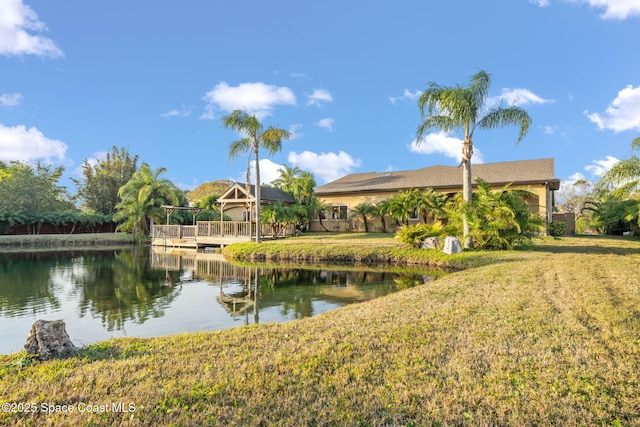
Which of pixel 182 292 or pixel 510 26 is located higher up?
pixel 510 26

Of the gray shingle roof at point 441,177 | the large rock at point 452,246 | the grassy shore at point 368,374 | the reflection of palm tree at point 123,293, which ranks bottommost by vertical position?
the reflection of palm tree at point 123,293

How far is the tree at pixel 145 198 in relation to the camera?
1184 inches

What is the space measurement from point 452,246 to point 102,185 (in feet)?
138

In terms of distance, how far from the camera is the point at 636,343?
4102 mm

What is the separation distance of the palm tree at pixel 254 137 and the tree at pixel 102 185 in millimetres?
28249

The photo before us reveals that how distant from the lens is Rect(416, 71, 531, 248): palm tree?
1397 centimetres

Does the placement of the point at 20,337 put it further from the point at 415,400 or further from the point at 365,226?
the point at 365,226

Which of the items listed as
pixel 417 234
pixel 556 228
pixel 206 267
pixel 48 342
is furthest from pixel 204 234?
pixel 556 228

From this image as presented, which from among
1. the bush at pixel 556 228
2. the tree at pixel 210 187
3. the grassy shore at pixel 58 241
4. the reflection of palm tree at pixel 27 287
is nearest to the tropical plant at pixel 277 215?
the reflection of palm tree at pixel 27 287

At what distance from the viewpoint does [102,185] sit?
41.8m

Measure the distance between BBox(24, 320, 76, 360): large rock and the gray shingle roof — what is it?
21.1 metres

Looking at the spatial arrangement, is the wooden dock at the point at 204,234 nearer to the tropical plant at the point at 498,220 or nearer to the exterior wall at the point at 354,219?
the exterior wall at the point at 354,219

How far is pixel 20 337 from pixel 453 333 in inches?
278

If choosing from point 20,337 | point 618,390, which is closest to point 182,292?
point 20,337
